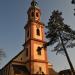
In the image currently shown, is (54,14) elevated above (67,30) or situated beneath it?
elevated above

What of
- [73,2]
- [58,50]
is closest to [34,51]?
[58,50]

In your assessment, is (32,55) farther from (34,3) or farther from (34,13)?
(34,3)

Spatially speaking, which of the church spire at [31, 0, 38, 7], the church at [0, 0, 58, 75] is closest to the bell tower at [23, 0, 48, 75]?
the church at [0, 0, 58, 75]

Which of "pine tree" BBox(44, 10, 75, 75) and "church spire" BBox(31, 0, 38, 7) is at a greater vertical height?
"church spire" BBox(31, 0, 38, 7)

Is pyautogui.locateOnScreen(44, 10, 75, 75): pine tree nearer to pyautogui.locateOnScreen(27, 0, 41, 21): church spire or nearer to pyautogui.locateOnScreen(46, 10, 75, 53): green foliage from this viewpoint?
pyautogui.locateOnScreen(46, 10, 75, 53): green foliage

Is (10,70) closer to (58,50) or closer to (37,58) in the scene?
(37,58)

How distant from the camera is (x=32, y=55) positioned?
1517 inches

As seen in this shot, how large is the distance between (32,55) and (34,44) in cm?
251

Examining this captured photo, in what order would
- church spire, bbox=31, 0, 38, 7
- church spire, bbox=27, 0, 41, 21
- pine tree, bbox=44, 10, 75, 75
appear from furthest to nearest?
church spire, bbox=31, 0, 38, 7, church spire, bbox=27, 0, 41, 21, pine tree, bbox=44, 10, 75, 75

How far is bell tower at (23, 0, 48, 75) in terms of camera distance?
3812cm

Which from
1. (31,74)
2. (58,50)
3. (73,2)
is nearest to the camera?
(73,2)

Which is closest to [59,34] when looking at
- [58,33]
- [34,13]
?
[58,33]

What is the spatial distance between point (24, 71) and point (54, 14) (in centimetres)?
1367

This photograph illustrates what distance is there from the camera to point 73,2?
71.7ft
